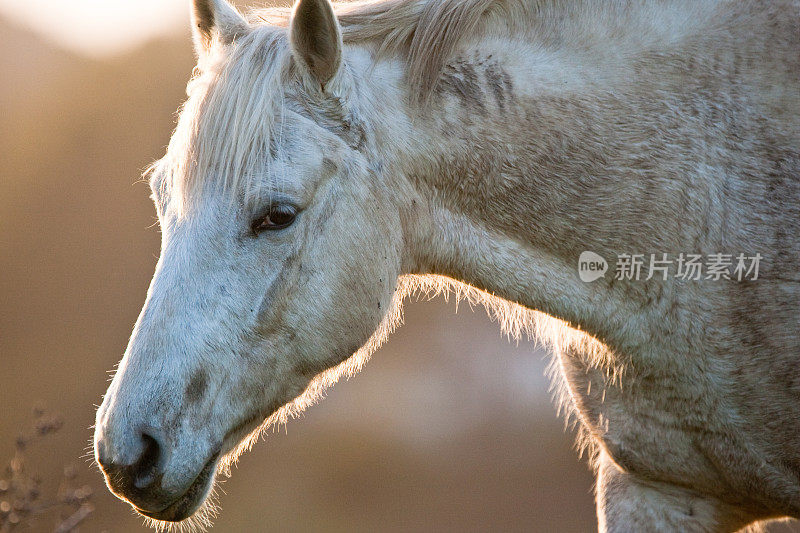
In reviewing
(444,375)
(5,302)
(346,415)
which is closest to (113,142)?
(5,302)

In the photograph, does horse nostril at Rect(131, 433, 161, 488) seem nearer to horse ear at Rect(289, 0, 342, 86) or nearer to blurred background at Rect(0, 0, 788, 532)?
horse ear at Rect(289, 0, 342, 86)

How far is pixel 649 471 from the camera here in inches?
92.1

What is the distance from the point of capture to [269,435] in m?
6.65

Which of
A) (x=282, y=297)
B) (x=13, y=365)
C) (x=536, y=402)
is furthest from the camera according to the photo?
(x=536, y=402)

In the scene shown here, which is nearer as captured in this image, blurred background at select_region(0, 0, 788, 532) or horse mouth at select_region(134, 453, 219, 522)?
horse mouth at select_region(134, 453, 219, 522)

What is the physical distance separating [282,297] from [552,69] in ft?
3.39

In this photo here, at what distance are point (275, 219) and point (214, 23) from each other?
80 centimetres

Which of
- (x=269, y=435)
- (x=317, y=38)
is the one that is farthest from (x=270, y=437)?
(x=317, y=38)

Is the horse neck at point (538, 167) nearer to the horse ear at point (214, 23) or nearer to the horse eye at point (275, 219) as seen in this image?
the horse eye at point (275, 219)

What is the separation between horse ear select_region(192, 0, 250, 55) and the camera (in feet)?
7.29

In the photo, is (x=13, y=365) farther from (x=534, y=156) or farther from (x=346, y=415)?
(x=534, y=156)

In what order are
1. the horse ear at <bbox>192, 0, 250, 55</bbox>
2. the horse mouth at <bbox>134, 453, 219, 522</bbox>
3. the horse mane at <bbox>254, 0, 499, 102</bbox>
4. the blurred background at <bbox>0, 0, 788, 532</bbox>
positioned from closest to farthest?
the horse mouth at <bbox>134, 453, 219, 522</bbox>, the horse mane at <bbox>254, 0, 499, 102</bbox>, the horse ear at <bbox>192, 0, 250, 55</bbox>, the blurred background at <bbox>0, 0, 788, 532</bbox>

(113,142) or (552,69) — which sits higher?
(552,69)

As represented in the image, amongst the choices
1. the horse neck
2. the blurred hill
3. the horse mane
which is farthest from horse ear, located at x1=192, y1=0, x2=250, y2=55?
the blurred hill
